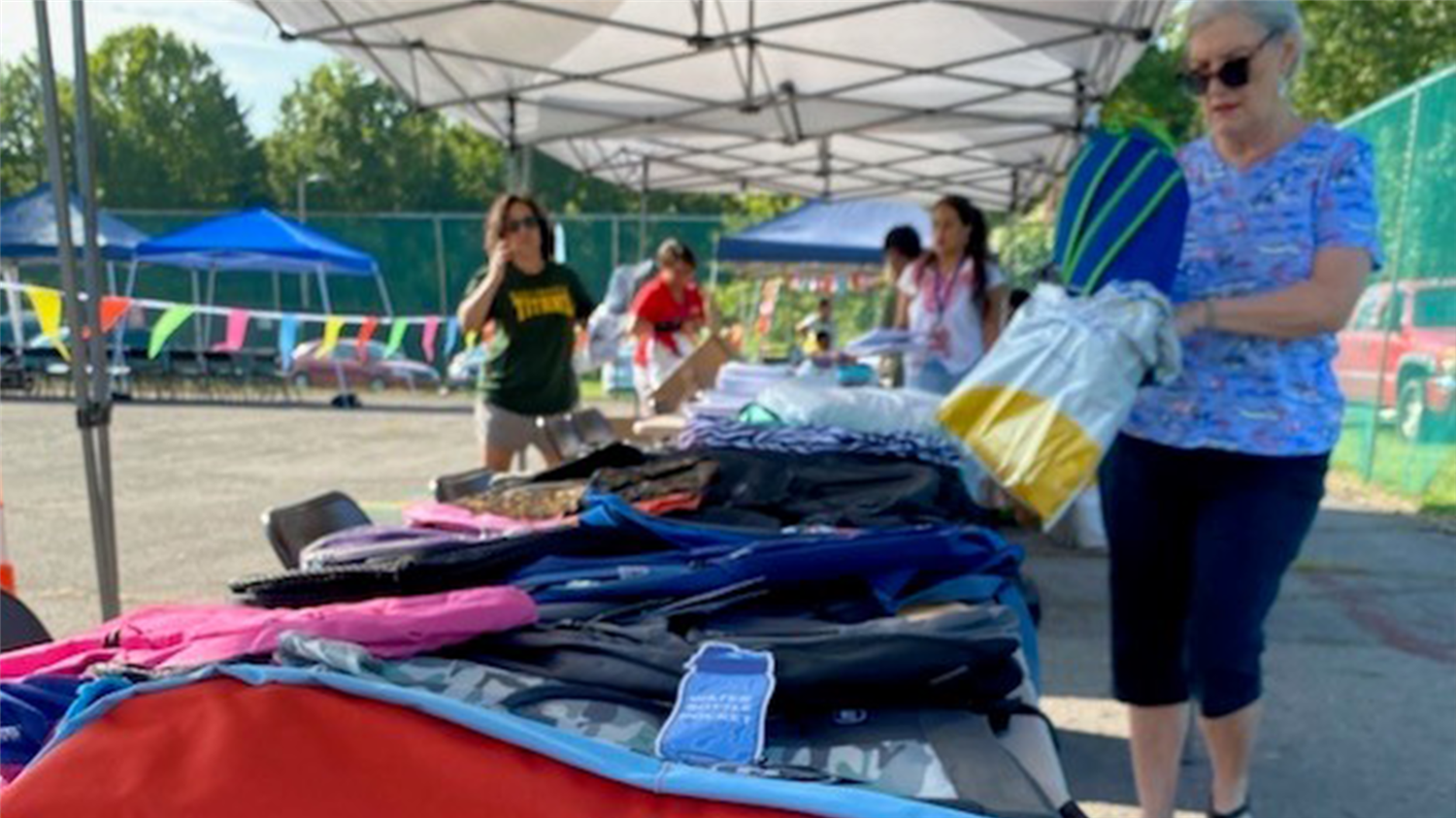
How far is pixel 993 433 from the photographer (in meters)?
2.11

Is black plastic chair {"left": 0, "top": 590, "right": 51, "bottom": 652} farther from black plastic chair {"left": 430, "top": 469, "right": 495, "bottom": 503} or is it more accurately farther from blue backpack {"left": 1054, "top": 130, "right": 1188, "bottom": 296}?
blue backpack {"left": 1054, "top": 130, "right": 1188, "bottom": 296}

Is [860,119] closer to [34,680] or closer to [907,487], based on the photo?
[907,487]

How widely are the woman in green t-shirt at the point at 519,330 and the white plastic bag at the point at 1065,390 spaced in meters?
3.09

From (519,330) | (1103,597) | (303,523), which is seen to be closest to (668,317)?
(519,330)

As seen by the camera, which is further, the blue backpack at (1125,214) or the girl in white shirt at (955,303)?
the girl in white shirt at (955,303)

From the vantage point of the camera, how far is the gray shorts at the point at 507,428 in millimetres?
5066

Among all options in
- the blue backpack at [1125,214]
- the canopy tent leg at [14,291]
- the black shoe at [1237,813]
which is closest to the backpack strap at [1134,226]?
the blue backpack at [1125,214]

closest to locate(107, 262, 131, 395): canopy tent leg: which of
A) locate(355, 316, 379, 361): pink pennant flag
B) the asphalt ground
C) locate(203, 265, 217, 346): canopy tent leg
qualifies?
locate(203, 265, 217, 346): canopy tent leg

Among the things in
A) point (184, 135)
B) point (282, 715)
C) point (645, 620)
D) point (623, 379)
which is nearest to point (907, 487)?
point (645, 620)

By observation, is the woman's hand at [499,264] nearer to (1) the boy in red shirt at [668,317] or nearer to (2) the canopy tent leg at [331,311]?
(1) the boy in red shirt at [668,317]

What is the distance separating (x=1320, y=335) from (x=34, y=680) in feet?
6.84

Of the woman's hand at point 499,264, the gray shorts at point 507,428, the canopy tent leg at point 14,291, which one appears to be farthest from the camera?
the canopy tent leg at point 14,291

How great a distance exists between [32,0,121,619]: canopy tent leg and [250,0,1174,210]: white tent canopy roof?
2199 mm

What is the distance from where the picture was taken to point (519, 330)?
4.99 metres
